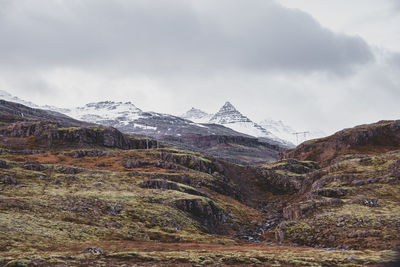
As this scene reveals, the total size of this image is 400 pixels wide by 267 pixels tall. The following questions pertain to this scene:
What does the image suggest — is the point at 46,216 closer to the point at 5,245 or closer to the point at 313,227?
the point at 5,245

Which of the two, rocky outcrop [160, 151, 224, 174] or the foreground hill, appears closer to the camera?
the foreground hill

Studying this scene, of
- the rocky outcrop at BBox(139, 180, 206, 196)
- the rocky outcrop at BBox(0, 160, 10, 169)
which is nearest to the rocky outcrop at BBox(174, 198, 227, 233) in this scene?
the rocky outcrop at BBox(139, 180, 206, 196)

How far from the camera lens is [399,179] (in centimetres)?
10338

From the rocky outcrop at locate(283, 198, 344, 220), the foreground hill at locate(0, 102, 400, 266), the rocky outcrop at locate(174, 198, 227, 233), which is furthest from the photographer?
the rocky outcrop at locate(174, 198, 227, 233)

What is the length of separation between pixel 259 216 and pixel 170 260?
8662 cm

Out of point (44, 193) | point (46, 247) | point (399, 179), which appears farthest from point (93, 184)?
point (399, 179)

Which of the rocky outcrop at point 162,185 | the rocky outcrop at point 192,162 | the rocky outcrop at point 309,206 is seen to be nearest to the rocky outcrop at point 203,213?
the rocky outcrop at point 162,185

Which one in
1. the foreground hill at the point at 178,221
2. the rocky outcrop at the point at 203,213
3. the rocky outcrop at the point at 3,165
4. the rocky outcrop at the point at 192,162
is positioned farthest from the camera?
the rocky outcrop at the point at 192,162

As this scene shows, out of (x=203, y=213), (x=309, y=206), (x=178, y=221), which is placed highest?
(x=309, y=206)

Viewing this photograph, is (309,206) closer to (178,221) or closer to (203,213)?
(203,213)

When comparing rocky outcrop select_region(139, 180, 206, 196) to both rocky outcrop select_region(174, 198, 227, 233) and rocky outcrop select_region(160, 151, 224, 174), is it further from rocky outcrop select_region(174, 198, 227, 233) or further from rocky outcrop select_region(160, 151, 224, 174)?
rocky outcrop select_region(160, 151, 224, 174)

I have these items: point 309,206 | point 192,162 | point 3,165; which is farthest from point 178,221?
point 192,162

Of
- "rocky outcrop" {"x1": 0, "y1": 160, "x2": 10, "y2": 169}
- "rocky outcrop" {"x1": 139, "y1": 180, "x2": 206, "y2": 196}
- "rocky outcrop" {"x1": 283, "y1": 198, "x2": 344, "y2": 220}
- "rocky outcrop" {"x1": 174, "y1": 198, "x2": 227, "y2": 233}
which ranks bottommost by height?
"rocky outcrop" {"x1": 174, "y1": 198, "x2": 227, "y2": 233}

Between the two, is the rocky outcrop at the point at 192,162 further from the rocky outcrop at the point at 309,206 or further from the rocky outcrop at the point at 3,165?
the rocky outcrop at the point at 309,206
